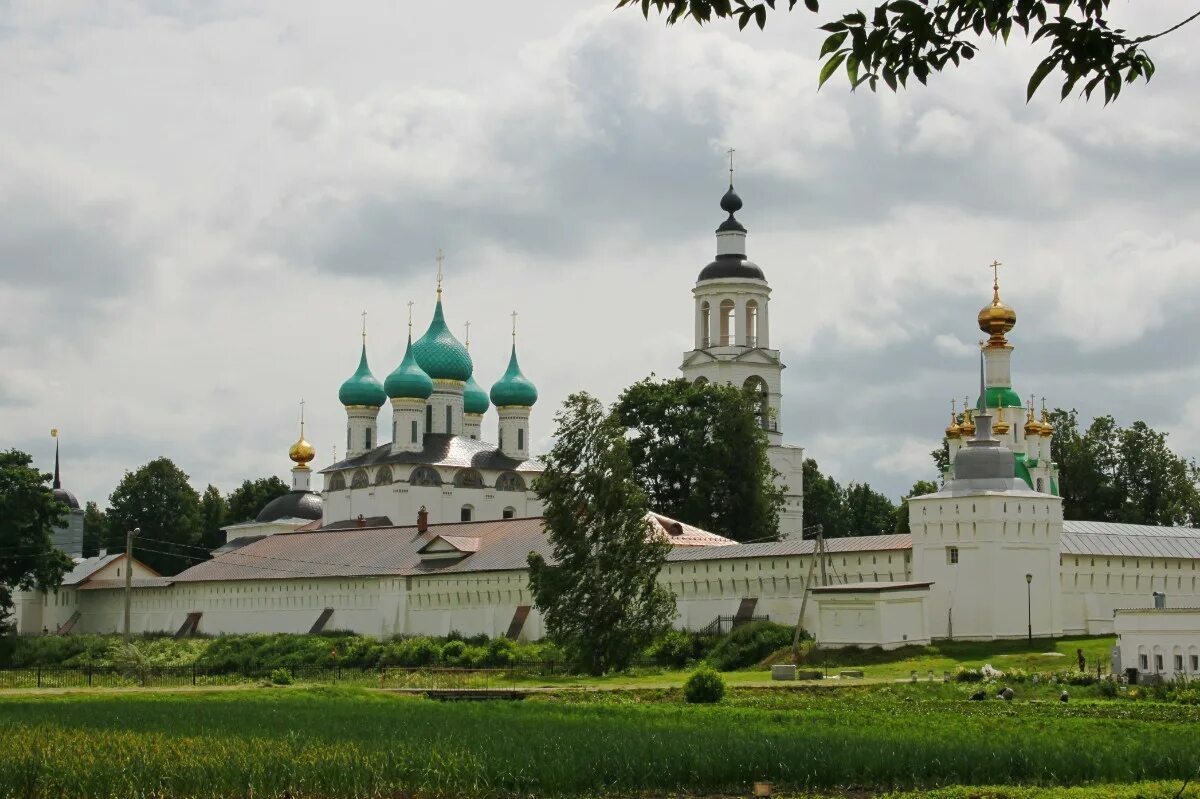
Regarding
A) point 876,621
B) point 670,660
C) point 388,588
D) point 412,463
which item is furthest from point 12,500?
point 876,621

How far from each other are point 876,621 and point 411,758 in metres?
24.7

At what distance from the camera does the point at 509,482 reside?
79.6m

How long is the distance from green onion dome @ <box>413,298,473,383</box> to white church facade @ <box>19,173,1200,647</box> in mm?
87

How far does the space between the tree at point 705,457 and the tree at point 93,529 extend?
40072 mm

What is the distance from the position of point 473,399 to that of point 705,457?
22.4 m

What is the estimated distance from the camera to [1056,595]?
46625 mm

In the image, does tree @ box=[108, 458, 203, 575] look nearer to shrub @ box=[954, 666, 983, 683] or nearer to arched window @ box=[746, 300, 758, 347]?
arched window @ box=[746, 300, 758, 347]

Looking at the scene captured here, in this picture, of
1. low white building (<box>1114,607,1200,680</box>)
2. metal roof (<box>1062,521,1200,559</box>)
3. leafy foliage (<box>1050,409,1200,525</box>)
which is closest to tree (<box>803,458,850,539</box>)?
leafy foliage (<box>1050,409,1200,525</box>)

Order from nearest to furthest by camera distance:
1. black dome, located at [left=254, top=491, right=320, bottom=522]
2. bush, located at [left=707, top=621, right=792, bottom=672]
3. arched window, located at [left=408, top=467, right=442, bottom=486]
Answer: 1. bush, located at [left=707, top=621, right=792, bottom=672]
2. arched window, located at [left=408, top=467, right=442, bottom=486]
3. black dome, located at [left=254, top=491, right=320, bottom=522]

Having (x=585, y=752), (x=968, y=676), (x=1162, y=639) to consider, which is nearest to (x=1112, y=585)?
(x=1162, y=639)

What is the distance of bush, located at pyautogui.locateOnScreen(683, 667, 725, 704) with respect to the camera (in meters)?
34.0

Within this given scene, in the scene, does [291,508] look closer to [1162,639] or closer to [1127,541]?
[1127,541]

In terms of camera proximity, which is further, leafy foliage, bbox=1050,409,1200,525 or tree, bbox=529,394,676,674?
leafy foliage, bbox=1050,409,1200,525

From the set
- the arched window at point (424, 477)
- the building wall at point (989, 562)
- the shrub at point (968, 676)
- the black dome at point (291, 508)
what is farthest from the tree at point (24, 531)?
the shrub at point (968, 676)
